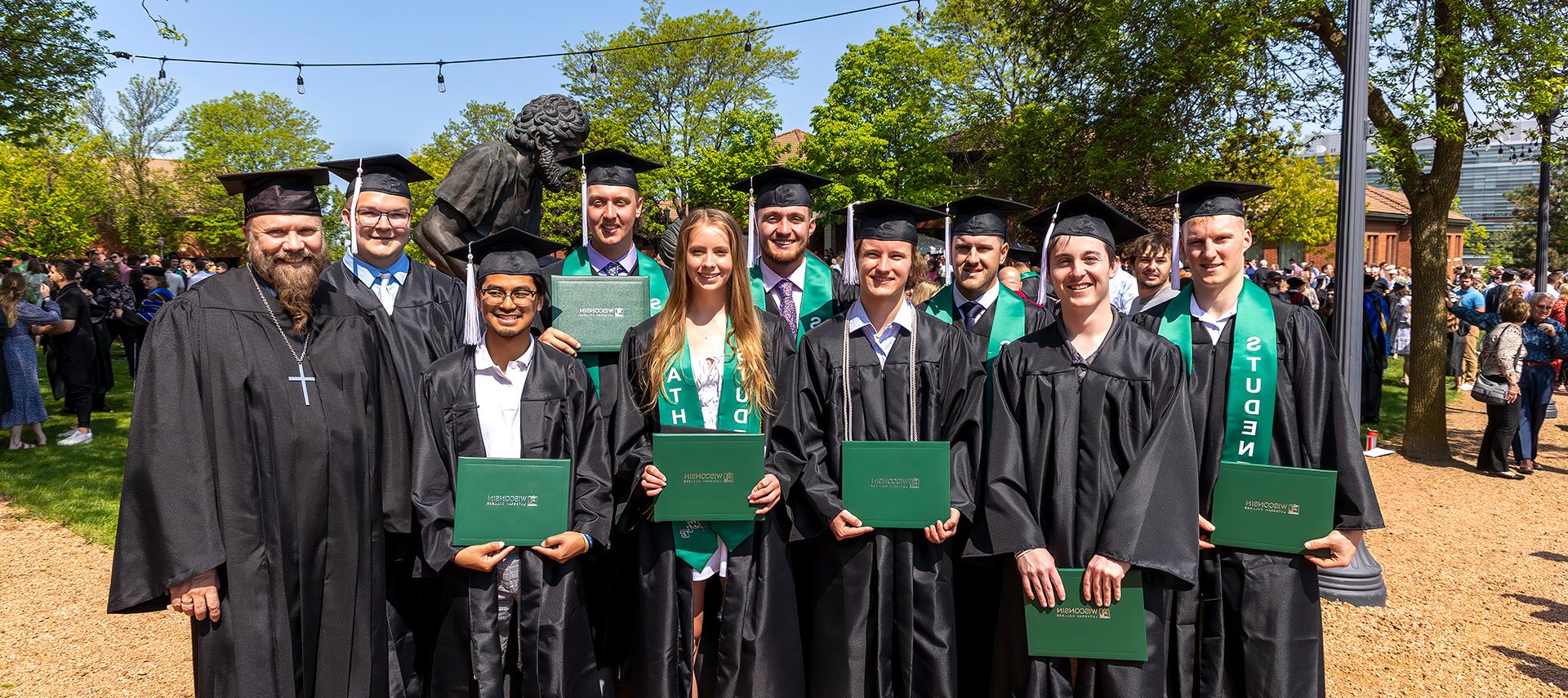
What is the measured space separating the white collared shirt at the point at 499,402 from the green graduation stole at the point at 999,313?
75.3 inches

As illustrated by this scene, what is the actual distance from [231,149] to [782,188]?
1647 inches

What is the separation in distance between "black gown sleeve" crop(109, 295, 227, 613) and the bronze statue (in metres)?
1.56

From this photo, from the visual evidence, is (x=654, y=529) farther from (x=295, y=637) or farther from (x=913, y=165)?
(x=913, y=165)

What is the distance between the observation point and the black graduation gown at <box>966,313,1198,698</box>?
2.99m

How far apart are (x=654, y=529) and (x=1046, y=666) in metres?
1.46

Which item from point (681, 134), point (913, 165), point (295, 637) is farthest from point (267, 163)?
point (295, 637)

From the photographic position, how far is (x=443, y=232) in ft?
14.2

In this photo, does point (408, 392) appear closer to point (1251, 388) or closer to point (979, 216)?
point (979, 216)

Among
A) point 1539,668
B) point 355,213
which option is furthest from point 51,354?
point 1539,668

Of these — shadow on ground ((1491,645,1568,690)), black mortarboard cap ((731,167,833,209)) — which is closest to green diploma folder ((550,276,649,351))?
black mortarboard cap ((731,167,833,209))

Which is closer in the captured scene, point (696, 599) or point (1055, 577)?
point (1055, 577)

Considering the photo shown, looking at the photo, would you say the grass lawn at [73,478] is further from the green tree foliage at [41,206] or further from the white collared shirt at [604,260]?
the green tree foliage at [41,206]

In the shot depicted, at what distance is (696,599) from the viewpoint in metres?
3.52

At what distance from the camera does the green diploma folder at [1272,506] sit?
119 inches
